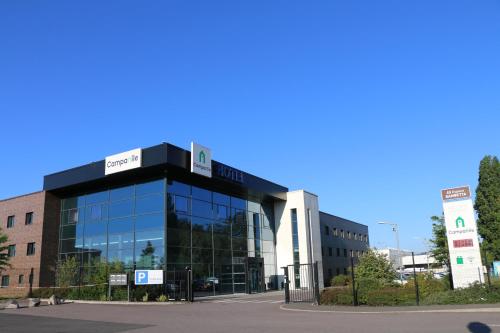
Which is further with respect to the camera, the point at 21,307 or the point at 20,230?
the point at 20,230

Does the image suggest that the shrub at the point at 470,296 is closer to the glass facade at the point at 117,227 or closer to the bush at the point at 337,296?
the bush at the point at 337,296

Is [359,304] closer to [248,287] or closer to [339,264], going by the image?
[248,287]

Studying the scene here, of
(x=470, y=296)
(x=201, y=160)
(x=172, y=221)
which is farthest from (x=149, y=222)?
(x=470, y=296)

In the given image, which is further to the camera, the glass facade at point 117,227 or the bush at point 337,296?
the glass facade at point 117,227

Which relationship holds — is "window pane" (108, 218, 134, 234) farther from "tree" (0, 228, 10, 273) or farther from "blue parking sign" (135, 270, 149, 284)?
"tree" (0, 228, 10, 273)

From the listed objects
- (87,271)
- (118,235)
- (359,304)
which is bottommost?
(359,304)

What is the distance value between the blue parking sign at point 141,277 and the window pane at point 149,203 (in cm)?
496

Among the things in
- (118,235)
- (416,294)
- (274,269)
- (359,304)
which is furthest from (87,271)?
(416,294)

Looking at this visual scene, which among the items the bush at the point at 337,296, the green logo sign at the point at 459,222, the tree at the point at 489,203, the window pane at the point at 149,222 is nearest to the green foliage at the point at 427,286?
the bush at the point at 337,296

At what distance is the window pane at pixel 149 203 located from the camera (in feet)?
108

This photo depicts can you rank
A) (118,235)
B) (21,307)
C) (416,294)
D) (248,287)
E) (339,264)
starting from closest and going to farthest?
(416,294)
(21,307)
(118,235)
(248,287)
(339,264)

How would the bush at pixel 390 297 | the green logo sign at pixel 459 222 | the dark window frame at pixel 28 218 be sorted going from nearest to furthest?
1. the bush at pixel 390 297
2. the green logo sign at pixel 459 222
3. the dark window frame at pixel 28 218

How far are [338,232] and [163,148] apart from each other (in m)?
37.4

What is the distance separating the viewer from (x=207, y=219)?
120 feet
